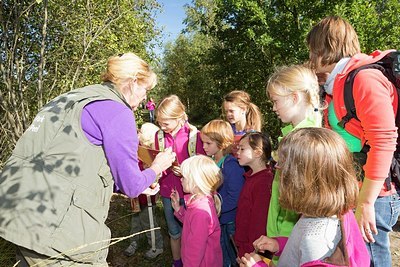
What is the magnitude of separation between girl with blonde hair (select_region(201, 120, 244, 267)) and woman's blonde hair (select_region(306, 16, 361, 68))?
5.56ft

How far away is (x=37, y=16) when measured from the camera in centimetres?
646

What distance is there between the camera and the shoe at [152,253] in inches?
183

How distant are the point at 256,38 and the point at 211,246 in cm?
1292

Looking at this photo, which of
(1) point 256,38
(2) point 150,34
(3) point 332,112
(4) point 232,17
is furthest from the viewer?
(4) point 232,17

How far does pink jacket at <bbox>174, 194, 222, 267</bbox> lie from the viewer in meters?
2.87

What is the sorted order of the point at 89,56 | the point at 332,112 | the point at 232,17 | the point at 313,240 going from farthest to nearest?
the point at 232,17
the point at 89,56
the point at 332,112
the point at 313,240

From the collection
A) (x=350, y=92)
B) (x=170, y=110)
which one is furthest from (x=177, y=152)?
(x=350, y=92)

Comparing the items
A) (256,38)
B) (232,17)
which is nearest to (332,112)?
(256,38)

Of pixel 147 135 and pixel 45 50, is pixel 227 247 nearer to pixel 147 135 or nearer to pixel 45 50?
pixel 147 135

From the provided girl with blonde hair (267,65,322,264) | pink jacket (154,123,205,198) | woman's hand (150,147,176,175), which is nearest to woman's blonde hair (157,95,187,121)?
pink jacket (154,123,205,198)

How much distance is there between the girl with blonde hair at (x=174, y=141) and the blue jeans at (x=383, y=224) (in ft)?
7.57

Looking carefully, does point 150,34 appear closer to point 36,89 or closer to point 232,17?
point 36,89

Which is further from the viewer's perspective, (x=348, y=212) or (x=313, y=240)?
(x=348, y=212)

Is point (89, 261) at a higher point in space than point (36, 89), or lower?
lower
